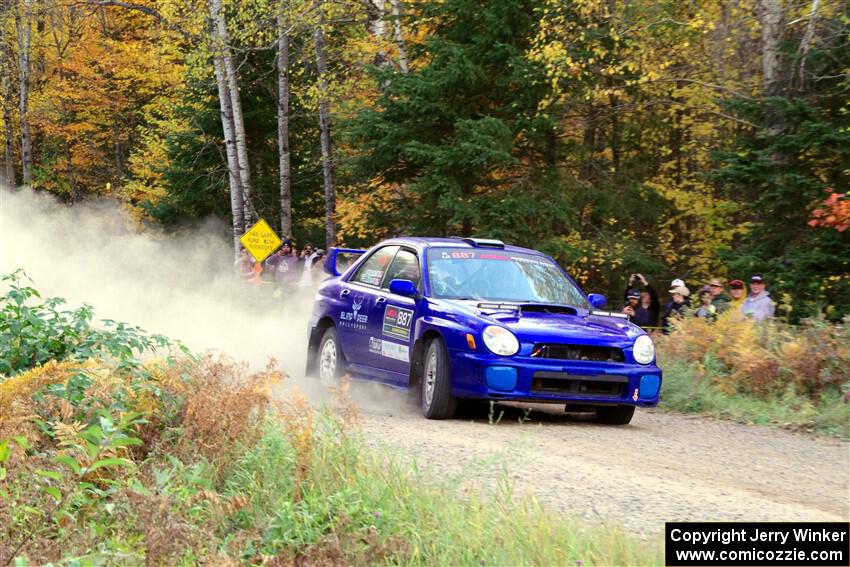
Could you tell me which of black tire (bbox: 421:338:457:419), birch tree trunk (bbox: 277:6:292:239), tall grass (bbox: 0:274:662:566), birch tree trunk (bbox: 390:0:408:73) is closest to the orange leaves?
black tire (bbox: 421:338:457:419)

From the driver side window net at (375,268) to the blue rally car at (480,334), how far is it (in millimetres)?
19

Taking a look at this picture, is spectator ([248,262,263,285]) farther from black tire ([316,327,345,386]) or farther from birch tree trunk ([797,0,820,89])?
black tire ([316,327,345,386])

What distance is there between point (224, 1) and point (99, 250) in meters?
7.99

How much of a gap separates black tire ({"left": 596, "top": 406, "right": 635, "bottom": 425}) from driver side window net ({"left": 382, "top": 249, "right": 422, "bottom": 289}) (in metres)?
2.21

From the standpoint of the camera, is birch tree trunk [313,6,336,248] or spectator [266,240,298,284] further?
birch tree trunk [313,6,336,248]

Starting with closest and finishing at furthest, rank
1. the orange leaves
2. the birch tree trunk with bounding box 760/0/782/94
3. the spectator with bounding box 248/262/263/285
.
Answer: the orange leaves < the birch tree trunk with bounding box 760/0/782/94 < the spectator with bounding box 248/262/263/285

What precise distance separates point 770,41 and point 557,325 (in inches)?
493

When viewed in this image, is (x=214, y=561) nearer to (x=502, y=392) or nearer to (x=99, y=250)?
(x=502, y=392)

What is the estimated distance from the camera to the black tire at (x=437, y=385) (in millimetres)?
11000

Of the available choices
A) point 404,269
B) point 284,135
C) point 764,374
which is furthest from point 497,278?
point 284,135

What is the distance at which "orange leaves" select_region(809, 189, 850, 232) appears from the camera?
1717 centimetres

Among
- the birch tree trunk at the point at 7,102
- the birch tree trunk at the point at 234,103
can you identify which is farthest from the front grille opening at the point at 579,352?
the birch tree trunk at the point at 7,102

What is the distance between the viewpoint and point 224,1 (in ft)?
105

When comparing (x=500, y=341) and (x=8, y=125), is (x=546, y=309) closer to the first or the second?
(x=500, y=341)
